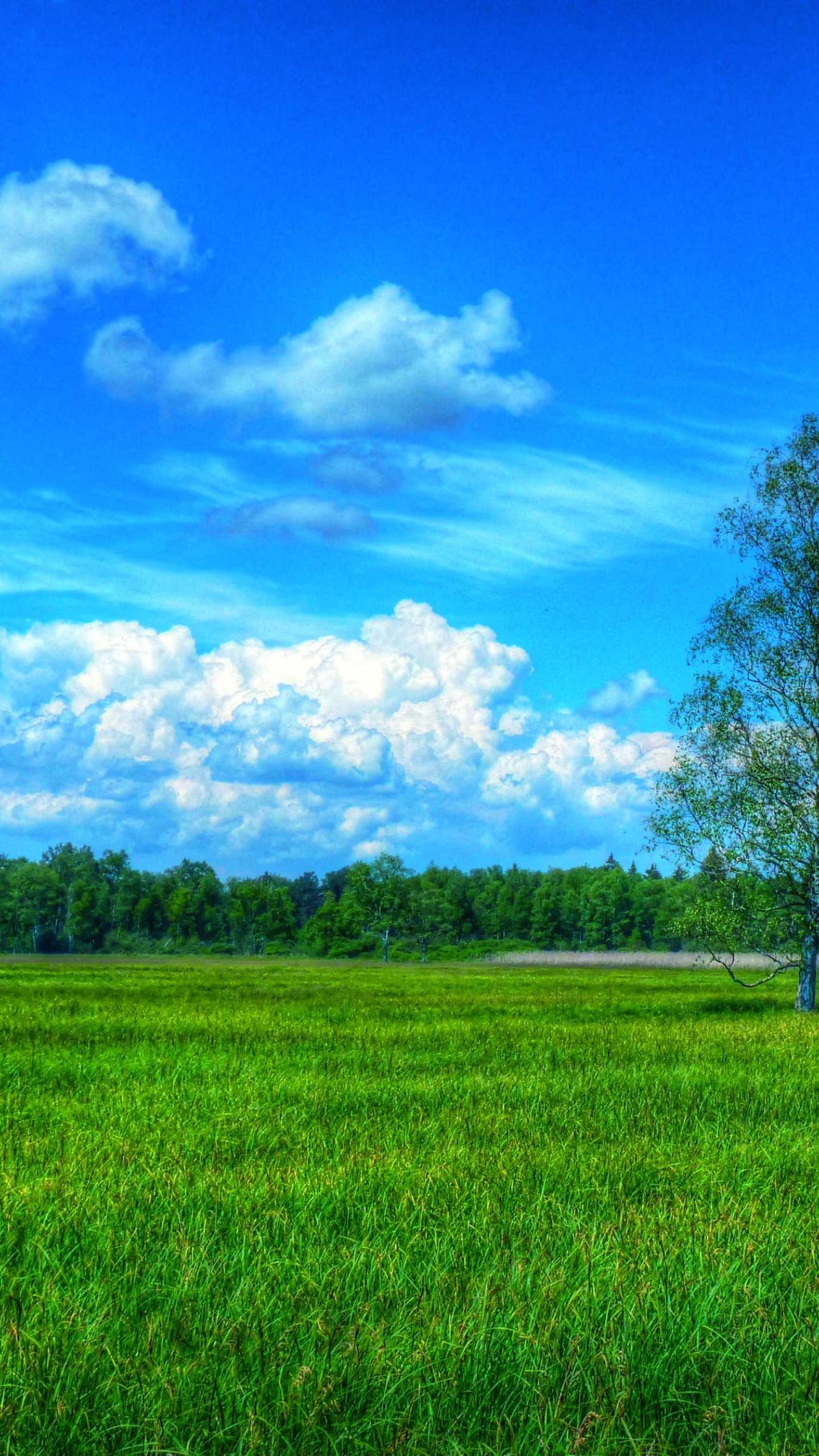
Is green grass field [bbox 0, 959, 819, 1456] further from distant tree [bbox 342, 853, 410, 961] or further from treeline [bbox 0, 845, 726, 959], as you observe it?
treeline [bbox 0, 845, 726, 959]

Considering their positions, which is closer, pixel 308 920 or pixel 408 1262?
pixel 408 1262

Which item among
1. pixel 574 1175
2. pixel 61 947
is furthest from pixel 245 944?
pixel 574 1175

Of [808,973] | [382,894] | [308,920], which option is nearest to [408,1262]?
[808,973]

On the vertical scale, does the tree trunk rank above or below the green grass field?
below

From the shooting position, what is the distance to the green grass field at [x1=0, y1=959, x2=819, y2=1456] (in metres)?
3.69

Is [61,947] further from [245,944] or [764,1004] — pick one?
[764,1004]

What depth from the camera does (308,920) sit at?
15775 centimetres

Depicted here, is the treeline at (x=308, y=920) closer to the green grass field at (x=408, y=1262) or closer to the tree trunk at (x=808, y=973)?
the tree trunk at (x=808, y=973)

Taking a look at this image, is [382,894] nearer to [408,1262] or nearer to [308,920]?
[308,920]

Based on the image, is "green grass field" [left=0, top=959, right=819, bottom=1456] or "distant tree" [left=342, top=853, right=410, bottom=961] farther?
"distant tree" [left=342, top=853, right=410, bottom=961]

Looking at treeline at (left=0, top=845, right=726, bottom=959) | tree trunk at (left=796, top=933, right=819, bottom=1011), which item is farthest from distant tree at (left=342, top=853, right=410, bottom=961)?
tree trunk at (left=796, top=933, right=819, bottom=1011)

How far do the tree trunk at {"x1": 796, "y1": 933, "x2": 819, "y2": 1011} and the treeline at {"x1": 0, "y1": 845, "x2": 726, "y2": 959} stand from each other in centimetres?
10135

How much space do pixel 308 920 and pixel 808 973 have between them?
13280 cm

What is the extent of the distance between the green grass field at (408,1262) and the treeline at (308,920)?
398 ft
